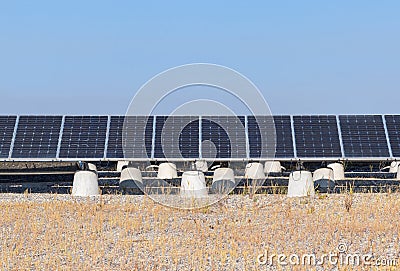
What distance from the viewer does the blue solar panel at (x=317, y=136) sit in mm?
21531

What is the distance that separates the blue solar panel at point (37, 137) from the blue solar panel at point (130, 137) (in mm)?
1609

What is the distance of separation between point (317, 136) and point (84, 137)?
7.06 metres

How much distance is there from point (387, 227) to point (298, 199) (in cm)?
441

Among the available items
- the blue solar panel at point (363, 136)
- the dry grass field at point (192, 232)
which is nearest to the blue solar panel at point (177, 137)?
the dry grass field at point (192, 232)

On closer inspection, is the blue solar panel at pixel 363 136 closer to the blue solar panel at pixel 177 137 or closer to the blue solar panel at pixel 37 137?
the blue solar panel at pixel 177 137

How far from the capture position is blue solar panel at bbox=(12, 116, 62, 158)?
66.9ft

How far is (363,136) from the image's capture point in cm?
2297

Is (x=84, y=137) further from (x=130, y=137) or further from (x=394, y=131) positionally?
(x=394, y=131)

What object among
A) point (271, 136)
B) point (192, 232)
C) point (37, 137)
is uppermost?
point (271, 136)

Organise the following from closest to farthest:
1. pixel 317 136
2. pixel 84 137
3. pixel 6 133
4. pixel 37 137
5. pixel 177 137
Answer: pixel 37 137 → pixel 6 133 → pixel 84 137 → pixel 317 136 → pixel 177 137

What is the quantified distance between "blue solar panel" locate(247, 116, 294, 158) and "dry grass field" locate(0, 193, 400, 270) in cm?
312

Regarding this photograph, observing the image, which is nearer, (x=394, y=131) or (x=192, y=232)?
(x=192, y=232)

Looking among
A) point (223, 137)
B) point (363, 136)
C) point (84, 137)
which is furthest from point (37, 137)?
point (363, 136)

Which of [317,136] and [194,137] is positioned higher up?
[194,137]
